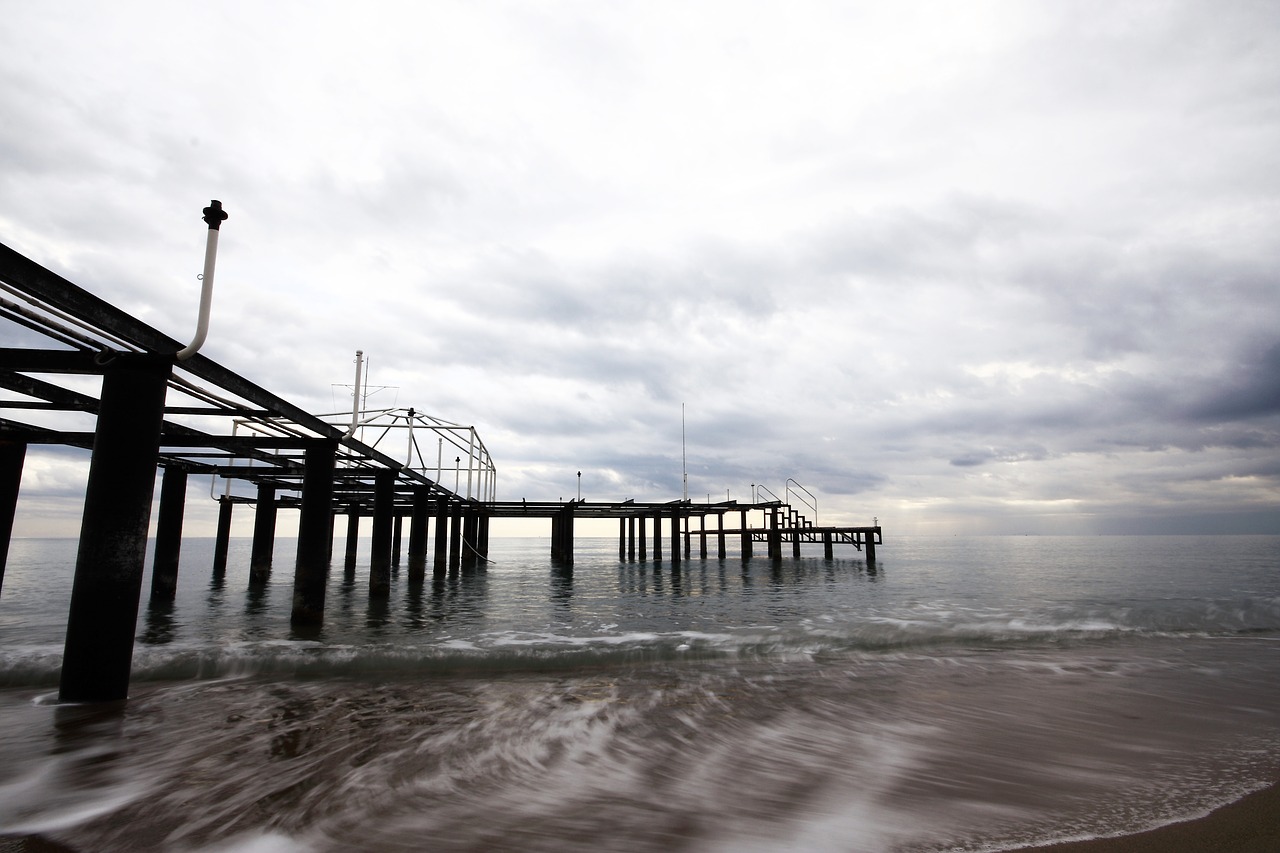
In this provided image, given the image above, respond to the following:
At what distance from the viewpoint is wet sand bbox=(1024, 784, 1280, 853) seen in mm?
3355

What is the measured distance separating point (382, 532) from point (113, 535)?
1295 centimetres

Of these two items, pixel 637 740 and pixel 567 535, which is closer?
pixel 637 740

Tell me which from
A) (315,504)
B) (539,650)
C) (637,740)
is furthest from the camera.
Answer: (315,504)

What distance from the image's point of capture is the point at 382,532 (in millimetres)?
18641

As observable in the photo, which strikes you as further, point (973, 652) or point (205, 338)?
point (973, 652)

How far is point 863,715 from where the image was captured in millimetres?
6688

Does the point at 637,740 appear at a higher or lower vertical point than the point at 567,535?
lower

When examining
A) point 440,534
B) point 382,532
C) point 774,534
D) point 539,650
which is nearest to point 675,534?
point 774,534

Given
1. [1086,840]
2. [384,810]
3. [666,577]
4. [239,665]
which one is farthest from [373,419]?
[666,577]

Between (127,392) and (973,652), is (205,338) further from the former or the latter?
(973,652)

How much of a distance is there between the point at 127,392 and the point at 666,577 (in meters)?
30.3

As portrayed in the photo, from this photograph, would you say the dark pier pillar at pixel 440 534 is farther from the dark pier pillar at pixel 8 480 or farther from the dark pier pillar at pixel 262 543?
the dark pier pillar at pixel 8 480

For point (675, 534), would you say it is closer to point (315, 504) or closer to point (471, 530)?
point (471, 530)

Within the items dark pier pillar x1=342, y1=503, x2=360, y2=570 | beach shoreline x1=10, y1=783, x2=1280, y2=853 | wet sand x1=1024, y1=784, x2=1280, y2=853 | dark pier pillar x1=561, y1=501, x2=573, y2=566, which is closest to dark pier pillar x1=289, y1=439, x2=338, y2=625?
beach shoreline x1=10, y1=783, x2=1280, y2=853
